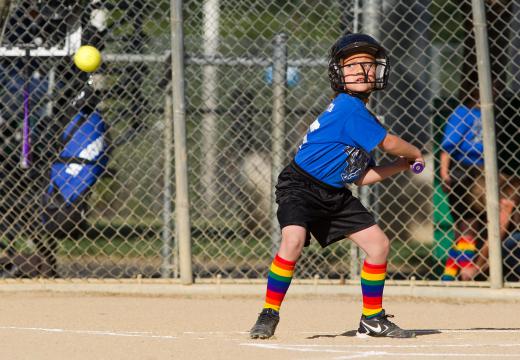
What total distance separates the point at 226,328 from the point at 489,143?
7.90ft

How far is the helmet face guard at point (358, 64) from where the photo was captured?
18.1 ft

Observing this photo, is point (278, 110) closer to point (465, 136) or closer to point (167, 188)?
point (167, 188)

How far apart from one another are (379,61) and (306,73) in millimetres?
2950

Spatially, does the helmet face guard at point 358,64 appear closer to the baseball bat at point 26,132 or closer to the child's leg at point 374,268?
the child's leg at point 374,268

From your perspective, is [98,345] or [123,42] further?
[123,42]

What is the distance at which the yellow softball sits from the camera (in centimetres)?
762

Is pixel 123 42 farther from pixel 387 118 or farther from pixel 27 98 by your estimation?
pixel 387 118

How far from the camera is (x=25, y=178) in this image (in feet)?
26.8

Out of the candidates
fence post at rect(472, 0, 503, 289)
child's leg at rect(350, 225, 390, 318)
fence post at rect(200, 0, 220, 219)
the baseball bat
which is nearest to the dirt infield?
child's leg at rect(350, 225, 390, 318)

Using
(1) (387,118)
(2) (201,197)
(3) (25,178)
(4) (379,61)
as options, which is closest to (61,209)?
(3) (25,178)

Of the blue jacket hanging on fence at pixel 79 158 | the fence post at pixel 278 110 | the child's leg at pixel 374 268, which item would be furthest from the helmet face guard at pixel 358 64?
the blue jacket hanging on fence at pixel 79 158

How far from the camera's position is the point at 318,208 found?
5512 mm

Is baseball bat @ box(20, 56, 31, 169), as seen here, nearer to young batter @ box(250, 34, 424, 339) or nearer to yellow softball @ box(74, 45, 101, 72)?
yellow softball @ box(74, 45, 101, 72)

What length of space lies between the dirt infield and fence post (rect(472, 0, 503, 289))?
312 millimetres
